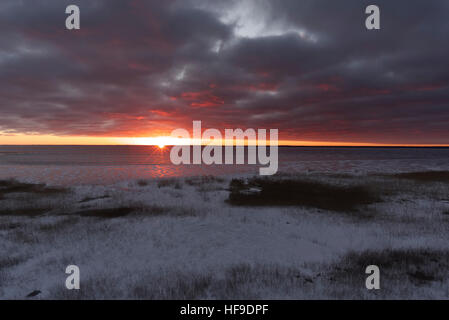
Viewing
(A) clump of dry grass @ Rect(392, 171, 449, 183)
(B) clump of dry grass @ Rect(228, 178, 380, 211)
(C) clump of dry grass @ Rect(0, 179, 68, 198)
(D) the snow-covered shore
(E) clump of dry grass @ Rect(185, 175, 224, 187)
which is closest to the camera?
(D) the snow-covered shore

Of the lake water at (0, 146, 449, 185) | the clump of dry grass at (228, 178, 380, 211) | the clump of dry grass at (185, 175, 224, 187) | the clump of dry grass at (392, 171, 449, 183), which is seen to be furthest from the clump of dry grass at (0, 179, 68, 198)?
the clump of dry grass at (392, 171, 449, 183)

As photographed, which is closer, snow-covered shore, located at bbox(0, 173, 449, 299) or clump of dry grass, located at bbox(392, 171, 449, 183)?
snow-covered shore, located at bbox(0, 173, 449, 299)

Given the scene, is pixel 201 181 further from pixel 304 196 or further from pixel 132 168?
pixel 132 168

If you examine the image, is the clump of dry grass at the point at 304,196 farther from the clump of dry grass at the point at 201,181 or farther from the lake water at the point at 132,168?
the lake water at the point at 132,168

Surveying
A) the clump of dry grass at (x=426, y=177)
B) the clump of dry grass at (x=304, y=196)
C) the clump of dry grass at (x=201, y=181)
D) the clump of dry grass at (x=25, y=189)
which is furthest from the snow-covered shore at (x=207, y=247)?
the clump of dry grass at (x=426, y=177)

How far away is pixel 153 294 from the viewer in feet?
21.6

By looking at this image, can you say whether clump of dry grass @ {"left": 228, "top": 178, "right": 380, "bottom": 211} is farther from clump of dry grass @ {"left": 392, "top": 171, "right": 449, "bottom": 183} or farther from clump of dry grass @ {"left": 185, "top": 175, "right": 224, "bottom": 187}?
clump of dry grass @ {"left": 392, "top": 171, "right": 449, "bottom": 183}

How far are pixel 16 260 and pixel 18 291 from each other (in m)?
2.73

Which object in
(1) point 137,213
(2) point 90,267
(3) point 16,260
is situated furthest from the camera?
(1) point 137,213

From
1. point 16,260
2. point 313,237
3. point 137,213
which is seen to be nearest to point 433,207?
point 313,237

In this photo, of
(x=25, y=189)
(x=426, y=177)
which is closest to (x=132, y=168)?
(x=25, y=189)

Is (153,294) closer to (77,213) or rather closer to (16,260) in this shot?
(16,260)

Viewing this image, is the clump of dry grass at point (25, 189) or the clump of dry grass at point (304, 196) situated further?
the clump of dry grass at point (25, 189)
